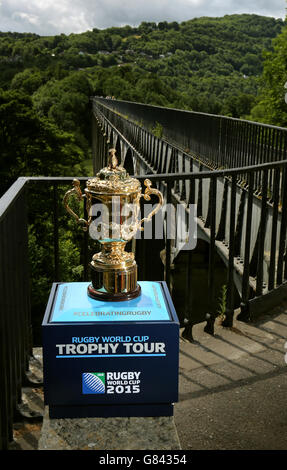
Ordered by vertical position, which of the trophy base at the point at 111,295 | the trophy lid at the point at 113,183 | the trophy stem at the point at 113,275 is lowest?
the trophy base at the point at 111,295

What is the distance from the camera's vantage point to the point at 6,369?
3098 mm

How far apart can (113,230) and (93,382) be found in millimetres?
792

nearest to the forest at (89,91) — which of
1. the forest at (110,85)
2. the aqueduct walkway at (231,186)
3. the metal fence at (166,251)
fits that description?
the forest at (110,85)

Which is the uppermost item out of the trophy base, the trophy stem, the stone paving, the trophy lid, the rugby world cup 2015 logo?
the trophy lid

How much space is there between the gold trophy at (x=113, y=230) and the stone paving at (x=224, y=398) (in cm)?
69

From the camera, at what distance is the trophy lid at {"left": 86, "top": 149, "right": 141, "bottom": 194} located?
3020 mm

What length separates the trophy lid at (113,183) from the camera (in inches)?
119

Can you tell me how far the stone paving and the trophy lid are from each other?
1205 millimetres

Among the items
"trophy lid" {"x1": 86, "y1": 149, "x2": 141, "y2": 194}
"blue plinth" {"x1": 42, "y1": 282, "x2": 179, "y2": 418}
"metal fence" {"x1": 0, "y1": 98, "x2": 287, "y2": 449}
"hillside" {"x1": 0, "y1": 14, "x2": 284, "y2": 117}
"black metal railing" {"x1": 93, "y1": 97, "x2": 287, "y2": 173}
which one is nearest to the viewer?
"blue plinth" {"x1": 42, "y1": 282, "x2": 179, "y2": 418}

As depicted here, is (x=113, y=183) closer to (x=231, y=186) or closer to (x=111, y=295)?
(x=111, y=295)

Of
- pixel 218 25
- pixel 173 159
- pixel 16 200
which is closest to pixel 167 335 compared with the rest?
pixel 16 200

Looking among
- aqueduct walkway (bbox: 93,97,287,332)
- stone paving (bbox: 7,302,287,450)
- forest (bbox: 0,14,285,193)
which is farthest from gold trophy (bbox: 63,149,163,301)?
forest (bbox: 0,14,285,193)

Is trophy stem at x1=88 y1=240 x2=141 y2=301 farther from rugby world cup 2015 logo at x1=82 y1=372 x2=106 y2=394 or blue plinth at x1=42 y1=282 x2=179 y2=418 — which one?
rugby world cup 2015 logo at x1=82 y1=372 x2=106 y2=394

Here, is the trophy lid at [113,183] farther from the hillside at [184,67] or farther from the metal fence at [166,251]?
the hillside at [184,67]
